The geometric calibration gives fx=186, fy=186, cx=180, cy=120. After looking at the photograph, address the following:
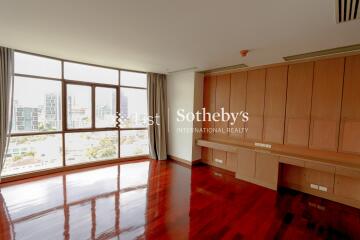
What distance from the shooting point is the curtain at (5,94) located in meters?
3.45

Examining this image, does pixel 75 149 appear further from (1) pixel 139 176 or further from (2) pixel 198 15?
(2) pixel 198 15

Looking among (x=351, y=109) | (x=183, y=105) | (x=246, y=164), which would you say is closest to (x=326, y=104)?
(x=351, y=109)

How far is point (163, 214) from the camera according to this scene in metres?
2.73

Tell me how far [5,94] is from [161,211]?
3583 mm

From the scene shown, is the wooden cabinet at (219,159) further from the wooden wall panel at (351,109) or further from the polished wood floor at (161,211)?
the wooden wall panel at (351,109)

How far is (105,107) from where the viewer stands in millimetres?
5074

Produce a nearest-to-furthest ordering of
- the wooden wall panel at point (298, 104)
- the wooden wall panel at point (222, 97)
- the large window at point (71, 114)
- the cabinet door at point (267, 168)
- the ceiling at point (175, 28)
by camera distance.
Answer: the ceiling at point (175, 28)
the wooden wall panel at point (298, 104)
the cabinet door at point (267, 168)
the large window at point (71, 114)
the wooden wall panel at point (222, 97)

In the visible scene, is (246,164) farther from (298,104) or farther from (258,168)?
(298,104)

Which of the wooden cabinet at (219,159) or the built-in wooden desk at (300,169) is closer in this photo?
the built-in wooden desk at (300,169)

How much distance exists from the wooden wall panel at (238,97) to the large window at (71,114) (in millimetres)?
2628

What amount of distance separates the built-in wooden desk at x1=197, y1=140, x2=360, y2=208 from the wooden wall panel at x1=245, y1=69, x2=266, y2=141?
32 cm

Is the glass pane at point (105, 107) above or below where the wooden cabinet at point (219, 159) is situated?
above

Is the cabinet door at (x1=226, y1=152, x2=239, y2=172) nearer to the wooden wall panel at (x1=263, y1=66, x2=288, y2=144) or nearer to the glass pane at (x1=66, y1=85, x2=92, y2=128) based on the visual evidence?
the wooden wall panel at (x1=263, y1=66, x2=288, y2=144)

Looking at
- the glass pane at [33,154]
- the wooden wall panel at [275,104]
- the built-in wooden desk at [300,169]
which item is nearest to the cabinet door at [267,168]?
the built-in wooden desk at [300,169]
